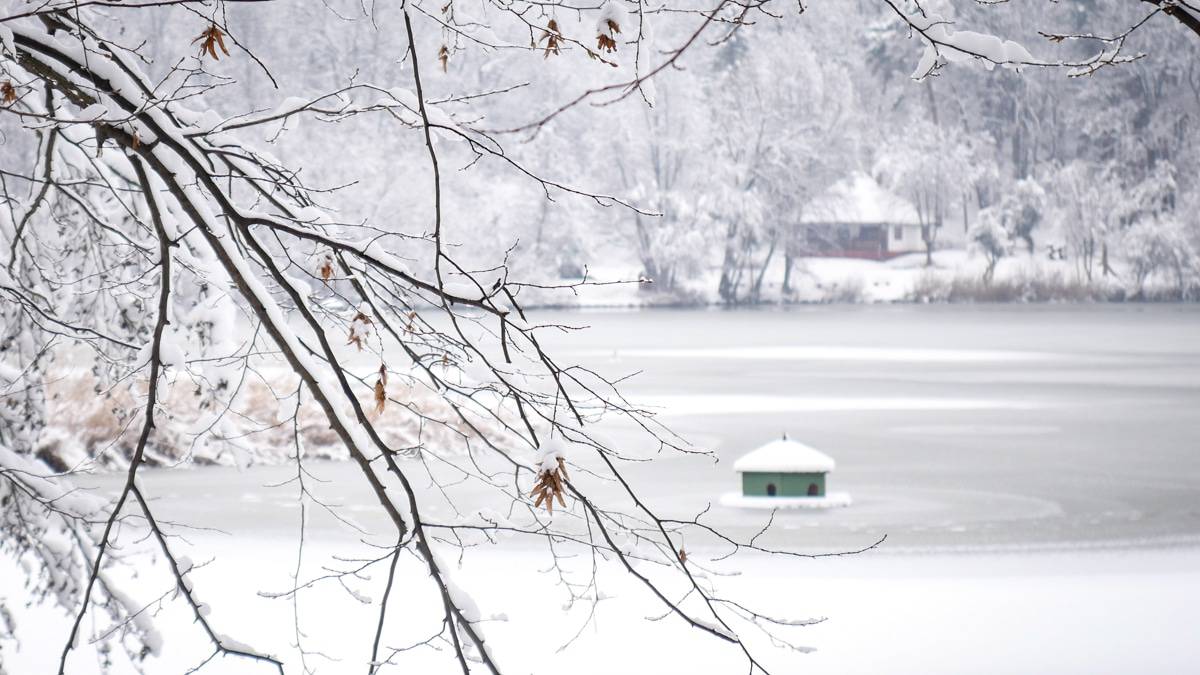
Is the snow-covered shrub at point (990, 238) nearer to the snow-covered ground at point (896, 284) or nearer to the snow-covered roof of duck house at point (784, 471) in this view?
the snow-covered ground at point (896, 284)

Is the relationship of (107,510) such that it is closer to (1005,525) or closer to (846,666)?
(846,666)

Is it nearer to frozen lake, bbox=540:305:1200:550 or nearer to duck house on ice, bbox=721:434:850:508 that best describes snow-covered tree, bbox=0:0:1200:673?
duck house on ice, bbox=721:434:850:508

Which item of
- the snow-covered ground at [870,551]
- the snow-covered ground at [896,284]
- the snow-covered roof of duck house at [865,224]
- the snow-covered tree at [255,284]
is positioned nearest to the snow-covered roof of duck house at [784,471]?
the snow-covered ground at [870,551]

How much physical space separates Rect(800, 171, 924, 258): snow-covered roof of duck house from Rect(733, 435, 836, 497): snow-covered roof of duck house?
4570 cm

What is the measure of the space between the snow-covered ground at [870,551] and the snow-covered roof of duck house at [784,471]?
0.36 metres

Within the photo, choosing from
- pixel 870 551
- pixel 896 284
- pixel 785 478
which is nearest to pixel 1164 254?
pixel 896 284

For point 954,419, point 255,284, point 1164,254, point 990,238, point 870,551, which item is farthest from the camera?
point 990,238

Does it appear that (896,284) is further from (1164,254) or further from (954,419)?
(954,419)

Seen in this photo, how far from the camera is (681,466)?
500 inches

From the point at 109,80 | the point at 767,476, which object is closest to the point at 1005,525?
the point at 767,476

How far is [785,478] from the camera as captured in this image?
1080cm

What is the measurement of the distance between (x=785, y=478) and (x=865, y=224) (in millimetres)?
53725

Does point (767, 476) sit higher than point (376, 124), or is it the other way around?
point (376, 124)

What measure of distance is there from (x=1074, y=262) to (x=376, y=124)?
1042 inches
